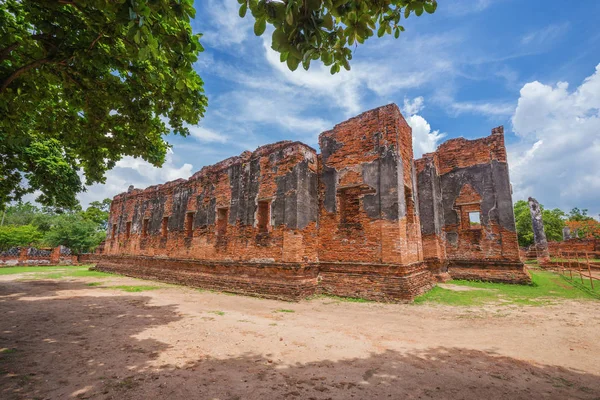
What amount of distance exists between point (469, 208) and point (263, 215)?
936 centimetres

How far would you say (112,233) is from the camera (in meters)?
19.9

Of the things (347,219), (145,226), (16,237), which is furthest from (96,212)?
(347,219)

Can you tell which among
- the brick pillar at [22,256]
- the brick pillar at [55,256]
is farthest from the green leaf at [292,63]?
the brick pillar at [55,256]

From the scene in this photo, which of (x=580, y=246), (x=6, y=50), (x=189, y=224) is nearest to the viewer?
(x=6, y=50)

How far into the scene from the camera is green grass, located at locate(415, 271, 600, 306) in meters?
7.88

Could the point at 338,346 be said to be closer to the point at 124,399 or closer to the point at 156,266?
the point at 124,399

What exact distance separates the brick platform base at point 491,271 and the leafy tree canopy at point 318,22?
39.7 ft

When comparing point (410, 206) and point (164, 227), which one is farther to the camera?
point (164, 227)

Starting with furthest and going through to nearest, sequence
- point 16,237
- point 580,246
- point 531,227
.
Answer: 1. point 531,227
2. point 16,237
3. point 580,246

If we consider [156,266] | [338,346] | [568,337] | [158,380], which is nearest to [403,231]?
[568,337]

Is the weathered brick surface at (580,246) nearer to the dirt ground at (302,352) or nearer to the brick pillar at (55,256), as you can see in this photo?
the dirt ground at (302,352)

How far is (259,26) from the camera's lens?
1782 mm

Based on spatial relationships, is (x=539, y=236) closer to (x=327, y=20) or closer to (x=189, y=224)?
(x=189, y=224)

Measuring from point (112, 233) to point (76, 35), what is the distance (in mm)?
19950
